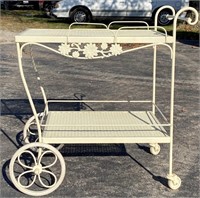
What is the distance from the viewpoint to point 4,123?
5.01 meters

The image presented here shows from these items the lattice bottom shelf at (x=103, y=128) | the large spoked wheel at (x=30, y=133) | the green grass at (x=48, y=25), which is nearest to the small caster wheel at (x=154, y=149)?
the lattice bottom shelf at (x=103, y=128)

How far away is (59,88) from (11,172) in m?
3.37

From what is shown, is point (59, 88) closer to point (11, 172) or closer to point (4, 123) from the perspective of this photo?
point (4, 123)

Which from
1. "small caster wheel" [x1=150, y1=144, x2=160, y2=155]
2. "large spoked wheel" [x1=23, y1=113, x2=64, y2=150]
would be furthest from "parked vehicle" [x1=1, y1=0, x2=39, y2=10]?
"small caster wheel" [x1=150, y1=144, x2=160, y2=155]

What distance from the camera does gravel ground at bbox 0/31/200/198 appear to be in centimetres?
356

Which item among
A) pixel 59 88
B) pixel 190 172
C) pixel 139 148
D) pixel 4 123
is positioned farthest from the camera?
pixel 59 88

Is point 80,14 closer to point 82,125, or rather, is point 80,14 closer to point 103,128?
point 103,128

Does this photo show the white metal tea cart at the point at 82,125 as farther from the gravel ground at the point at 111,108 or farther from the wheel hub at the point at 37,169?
the gravel ground at the point at 111,108

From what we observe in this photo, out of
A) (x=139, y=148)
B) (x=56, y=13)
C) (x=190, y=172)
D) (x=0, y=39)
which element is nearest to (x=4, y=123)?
(x=139, y=148)

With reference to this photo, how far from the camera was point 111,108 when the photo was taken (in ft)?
18.4

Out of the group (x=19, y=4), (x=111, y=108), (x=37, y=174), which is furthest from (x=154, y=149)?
(x=19, y=4)

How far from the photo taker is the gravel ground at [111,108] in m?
3.56

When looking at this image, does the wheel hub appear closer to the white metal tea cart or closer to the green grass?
the white metal tea cart

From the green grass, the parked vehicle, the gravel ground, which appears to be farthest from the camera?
the parked vehicle
